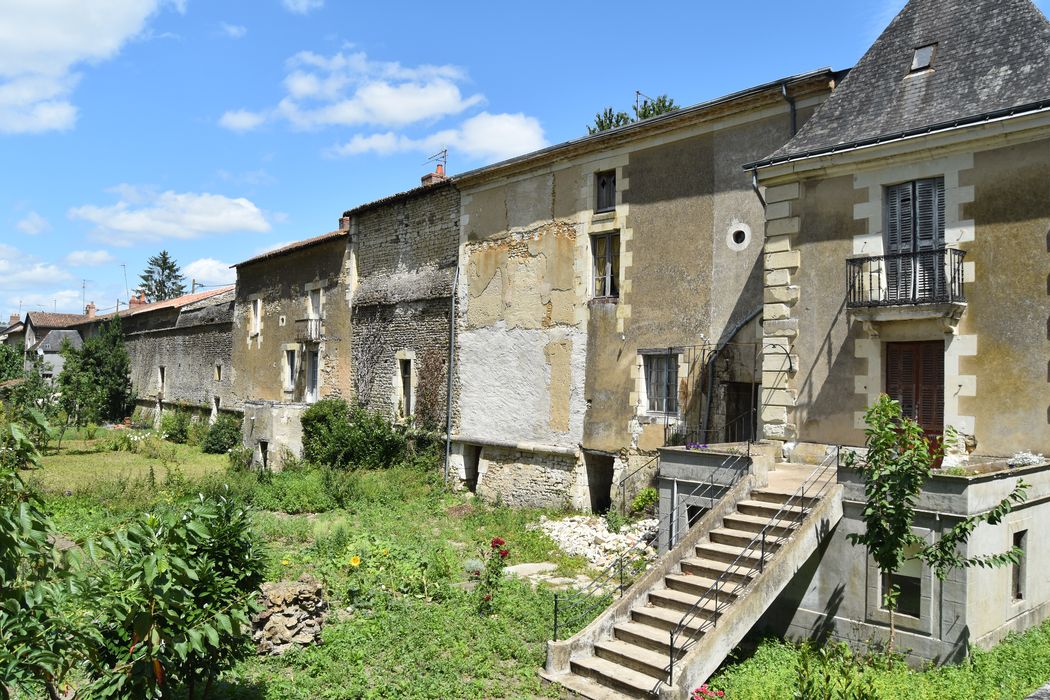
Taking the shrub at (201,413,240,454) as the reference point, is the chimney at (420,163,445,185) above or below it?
above

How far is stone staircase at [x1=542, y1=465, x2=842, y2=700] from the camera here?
7.98 metres

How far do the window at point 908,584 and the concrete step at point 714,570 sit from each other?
1.49 m

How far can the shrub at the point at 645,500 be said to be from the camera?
1431 centimetres

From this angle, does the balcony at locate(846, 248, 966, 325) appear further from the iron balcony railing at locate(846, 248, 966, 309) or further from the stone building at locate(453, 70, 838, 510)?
the stone building at locate(453, 70, 838, 510)

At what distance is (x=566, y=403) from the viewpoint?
1650 cm

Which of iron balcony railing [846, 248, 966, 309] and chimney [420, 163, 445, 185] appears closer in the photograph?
iron balcony railing [846, 248, 966, 309]

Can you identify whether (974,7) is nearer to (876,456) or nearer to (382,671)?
(876,456)

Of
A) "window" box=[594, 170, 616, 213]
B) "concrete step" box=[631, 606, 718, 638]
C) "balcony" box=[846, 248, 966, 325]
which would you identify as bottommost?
"concrete step" box=[631, 606, 718, 638]

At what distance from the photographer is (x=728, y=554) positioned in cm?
923

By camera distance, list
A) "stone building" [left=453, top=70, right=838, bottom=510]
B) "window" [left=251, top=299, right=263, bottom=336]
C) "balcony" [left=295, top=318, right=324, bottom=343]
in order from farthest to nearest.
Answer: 1. "window" [left=251, top=299, right=263, bottom=336]
2. "balcony" [left=295, top=318, right=324, bottom=343]
3. "stone building" [left=453, top=70, right=838, bottom=510]

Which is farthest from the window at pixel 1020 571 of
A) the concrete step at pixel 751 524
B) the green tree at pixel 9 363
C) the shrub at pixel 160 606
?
the green tree at pixel 9 363

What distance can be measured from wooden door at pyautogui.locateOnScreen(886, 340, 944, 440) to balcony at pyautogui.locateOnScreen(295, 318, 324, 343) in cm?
1875

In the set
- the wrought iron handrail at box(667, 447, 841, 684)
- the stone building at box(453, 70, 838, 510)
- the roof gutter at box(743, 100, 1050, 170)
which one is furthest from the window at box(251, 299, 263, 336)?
the wrought iron handrail at box(667, 447, 841, 684)

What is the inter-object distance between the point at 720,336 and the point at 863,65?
488 cm
